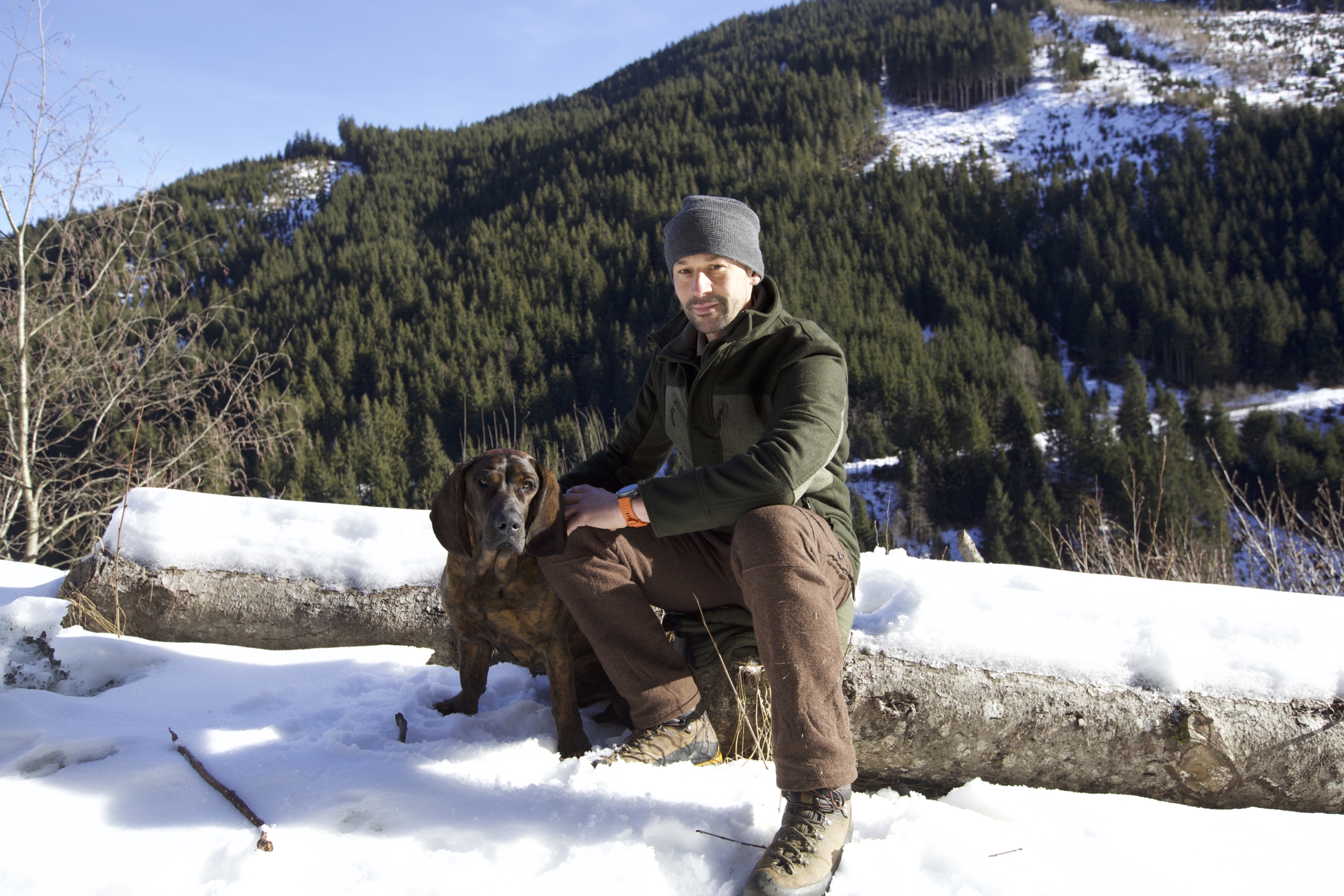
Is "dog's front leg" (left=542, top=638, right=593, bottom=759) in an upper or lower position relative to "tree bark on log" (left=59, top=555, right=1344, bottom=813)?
upper

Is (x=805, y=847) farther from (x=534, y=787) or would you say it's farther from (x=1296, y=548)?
(x=1296, y=548)

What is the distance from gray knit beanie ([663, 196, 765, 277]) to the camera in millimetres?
2031

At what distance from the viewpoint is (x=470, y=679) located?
2.24m

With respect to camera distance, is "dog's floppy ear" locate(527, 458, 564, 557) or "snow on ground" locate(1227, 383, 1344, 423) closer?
"dog's floppy ear" locate(527, 458, 564, 557)

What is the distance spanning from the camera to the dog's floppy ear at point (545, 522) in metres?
1.91

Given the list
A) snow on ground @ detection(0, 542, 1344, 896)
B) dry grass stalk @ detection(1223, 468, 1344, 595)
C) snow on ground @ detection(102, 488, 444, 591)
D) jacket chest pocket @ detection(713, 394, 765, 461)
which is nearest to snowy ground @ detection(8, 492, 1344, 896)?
snow on ground @ detection(0, 542, 1344, 896)

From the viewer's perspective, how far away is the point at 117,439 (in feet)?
34.7

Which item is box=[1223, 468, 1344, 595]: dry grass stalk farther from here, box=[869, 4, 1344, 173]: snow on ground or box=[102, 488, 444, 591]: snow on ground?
box=[869, 4, 1344, 173]: snow on ground

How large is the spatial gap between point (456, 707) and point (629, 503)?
985mm

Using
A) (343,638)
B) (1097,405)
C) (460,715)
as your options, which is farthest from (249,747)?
(1097,405)

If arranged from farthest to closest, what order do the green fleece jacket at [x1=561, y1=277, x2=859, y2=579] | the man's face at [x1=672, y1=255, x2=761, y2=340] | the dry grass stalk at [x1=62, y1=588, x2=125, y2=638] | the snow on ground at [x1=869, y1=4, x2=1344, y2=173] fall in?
1. the snow on ground at [x1=869, y1=4, x2=1344, y2=173]
2. the dry grass stalk at [x1=62, y1=588, x2=125, y2=638]
3. the man's face at [x1=672, y1=255, x2=761, y2=340]
4. the green fleece jacket at [x1=561, y1=277, x2=859, y2=579]

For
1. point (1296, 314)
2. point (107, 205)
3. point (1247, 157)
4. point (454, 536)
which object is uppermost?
point (1247, 157)

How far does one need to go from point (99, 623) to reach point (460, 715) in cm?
191

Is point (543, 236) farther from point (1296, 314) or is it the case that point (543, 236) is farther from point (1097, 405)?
point (1296, 314)
